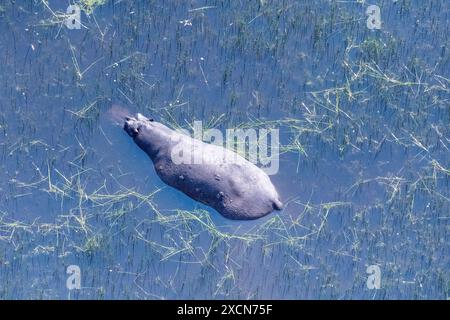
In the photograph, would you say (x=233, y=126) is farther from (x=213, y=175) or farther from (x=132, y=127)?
(x=132, y=127)

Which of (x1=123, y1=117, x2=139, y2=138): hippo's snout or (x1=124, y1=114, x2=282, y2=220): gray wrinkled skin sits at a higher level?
(x1=123, y1=117, x2=139, y2=138): hippo's snout

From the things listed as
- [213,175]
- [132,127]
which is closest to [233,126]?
[213,175]

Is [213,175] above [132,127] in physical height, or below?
below

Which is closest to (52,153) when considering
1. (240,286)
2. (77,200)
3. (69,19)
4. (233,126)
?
(77,200)

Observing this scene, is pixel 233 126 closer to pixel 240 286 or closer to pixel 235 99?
pixel 235 99
